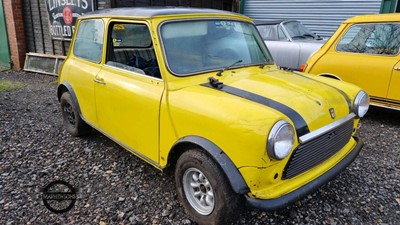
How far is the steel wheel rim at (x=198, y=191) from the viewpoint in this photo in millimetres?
2580

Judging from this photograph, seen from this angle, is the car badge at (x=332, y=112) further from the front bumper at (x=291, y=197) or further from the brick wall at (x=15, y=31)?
the brick wall at (x=15, y=31)

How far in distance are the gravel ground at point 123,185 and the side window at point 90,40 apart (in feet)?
3.91

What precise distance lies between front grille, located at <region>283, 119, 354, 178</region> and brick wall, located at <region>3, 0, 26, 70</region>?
Result: 31.9 ft

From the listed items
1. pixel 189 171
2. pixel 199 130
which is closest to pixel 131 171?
pixel 189 171

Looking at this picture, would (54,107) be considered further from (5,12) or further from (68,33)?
(5,12)

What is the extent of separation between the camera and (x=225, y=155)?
2.31 metres

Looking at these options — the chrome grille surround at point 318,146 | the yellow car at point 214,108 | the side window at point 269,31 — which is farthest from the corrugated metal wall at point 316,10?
the chrome grille surround at point 318,146

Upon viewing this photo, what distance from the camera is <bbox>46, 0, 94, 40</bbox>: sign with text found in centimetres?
809

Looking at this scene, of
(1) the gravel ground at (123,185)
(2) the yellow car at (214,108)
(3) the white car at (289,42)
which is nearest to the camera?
(2) the yellow car at (214,108)

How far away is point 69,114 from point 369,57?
4592 millimetres

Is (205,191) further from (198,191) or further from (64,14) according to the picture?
(64,14)

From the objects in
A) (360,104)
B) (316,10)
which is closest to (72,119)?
(360,104)

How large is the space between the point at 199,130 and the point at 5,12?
967 centimetres

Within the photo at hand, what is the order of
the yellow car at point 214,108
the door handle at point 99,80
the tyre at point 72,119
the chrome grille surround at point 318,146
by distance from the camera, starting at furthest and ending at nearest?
the tyre at point 72,119
the door handle at point 99,80
the chrome grille surround at point 318,146
the yellow car at point 214,108
